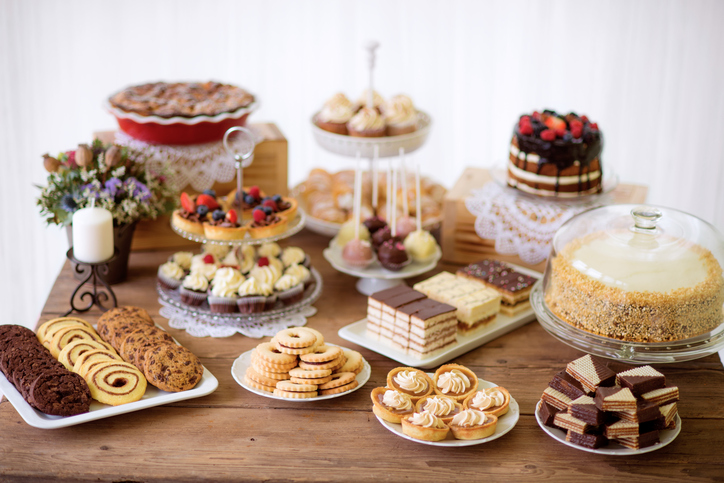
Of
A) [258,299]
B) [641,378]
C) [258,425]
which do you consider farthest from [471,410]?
[258,299]

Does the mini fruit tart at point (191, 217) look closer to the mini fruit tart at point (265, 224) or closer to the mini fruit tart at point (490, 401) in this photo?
the mini fruit tart at point (265, 224)

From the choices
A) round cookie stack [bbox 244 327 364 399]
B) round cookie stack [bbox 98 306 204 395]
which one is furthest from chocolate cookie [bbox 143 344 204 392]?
round cookie stack [bbox 244 327 364 399]

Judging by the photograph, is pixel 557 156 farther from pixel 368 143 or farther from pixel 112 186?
pixel 112 186

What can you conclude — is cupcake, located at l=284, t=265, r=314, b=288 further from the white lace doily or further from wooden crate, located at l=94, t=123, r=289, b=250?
wooden crate, located at l=94, t=123, r=289, b=250

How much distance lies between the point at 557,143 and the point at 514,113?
5.40 ft

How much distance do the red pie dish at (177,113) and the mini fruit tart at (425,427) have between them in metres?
1.32

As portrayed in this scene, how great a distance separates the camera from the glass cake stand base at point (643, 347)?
71.5 inches

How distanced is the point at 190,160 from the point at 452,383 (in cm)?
132

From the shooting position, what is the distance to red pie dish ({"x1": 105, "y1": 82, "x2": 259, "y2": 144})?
2465mm

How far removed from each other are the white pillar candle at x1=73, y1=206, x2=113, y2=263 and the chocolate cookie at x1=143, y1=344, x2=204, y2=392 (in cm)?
45

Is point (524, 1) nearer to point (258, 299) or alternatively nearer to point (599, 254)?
point (599, 254)

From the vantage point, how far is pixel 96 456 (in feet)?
5.28

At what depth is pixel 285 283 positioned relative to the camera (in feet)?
7.29

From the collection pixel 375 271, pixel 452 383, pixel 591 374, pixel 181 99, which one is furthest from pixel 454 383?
pixel 181 99
